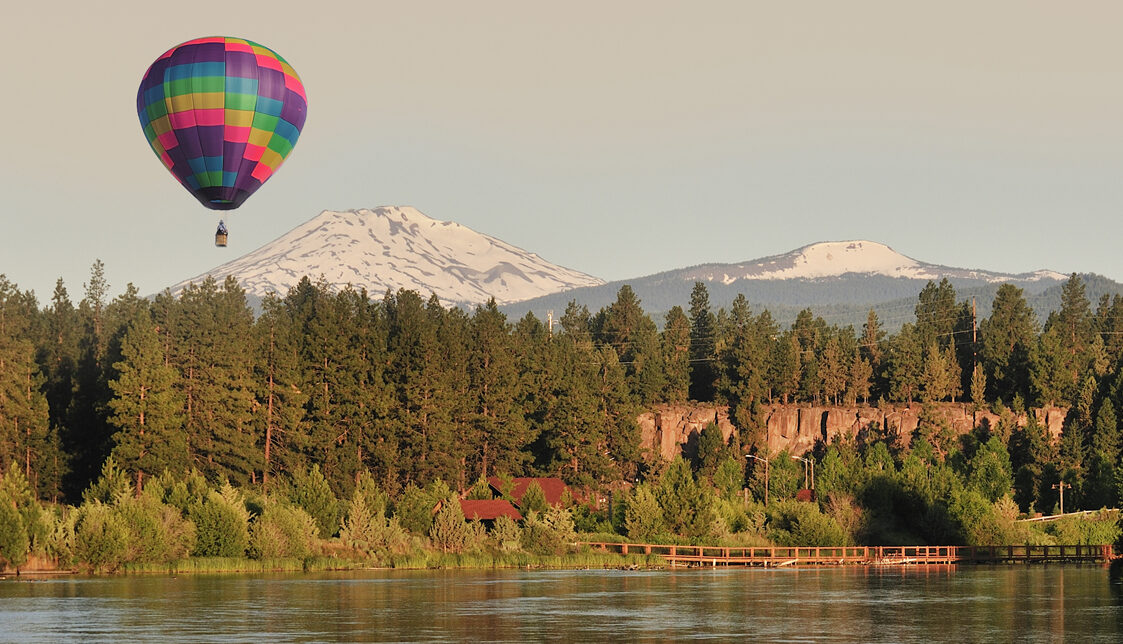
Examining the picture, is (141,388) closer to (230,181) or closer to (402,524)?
(402,524)

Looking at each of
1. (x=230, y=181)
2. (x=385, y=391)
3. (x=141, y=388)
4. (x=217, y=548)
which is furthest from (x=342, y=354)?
(x=230, y=181)

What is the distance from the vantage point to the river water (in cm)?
5378

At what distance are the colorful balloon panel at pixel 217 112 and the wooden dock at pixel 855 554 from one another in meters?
40.2

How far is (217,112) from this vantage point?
75438 millimetres

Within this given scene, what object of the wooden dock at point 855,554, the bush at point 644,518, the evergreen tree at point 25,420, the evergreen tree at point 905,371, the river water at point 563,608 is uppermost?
the evergreen tree at point 905,371

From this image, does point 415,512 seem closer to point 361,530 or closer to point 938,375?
point 361,530

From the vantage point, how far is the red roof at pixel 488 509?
114m

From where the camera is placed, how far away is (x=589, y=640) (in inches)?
2062

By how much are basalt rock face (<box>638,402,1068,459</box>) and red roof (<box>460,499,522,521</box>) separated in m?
40.9

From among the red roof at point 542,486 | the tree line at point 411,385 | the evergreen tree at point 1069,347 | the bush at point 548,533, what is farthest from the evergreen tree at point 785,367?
the bush at point 548,533

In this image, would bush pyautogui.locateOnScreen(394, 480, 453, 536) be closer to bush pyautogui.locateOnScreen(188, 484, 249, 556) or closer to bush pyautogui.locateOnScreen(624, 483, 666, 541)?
bush pyautogui.locateOnScreen(188, 484, 249, 556)

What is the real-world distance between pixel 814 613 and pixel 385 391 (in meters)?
65.5

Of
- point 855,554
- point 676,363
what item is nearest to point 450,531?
point 855,554

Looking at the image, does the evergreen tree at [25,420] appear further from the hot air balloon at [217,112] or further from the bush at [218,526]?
the hot air balloon at [217,112]
